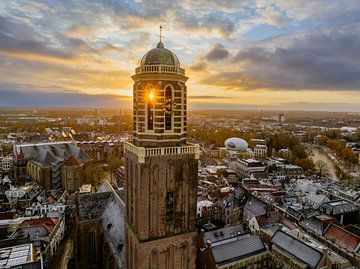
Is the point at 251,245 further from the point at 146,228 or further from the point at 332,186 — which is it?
the point at 332,186

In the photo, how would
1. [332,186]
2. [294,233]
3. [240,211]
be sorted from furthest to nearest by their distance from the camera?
1. [332,186]
2. [240,211]
3. [294,233]

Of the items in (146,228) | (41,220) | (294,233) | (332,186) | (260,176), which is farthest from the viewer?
(260,176)

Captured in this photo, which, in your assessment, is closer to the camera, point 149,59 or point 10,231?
point 149,59

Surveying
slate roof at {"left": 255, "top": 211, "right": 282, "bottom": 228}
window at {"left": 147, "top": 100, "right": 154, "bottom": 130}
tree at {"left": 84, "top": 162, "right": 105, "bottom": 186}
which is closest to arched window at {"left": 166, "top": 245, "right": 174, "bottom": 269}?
window at {"left": 147, "top": 100, "right": 154, "bottom": 130}

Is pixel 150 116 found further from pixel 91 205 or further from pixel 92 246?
pixel 92 246

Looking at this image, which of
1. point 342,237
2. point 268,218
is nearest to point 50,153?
point 268,218

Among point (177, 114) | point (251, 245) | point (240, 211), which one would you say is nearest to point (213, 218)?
point (240, 211)

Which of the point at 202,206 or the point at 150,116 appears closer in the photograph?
the point at 150,116
